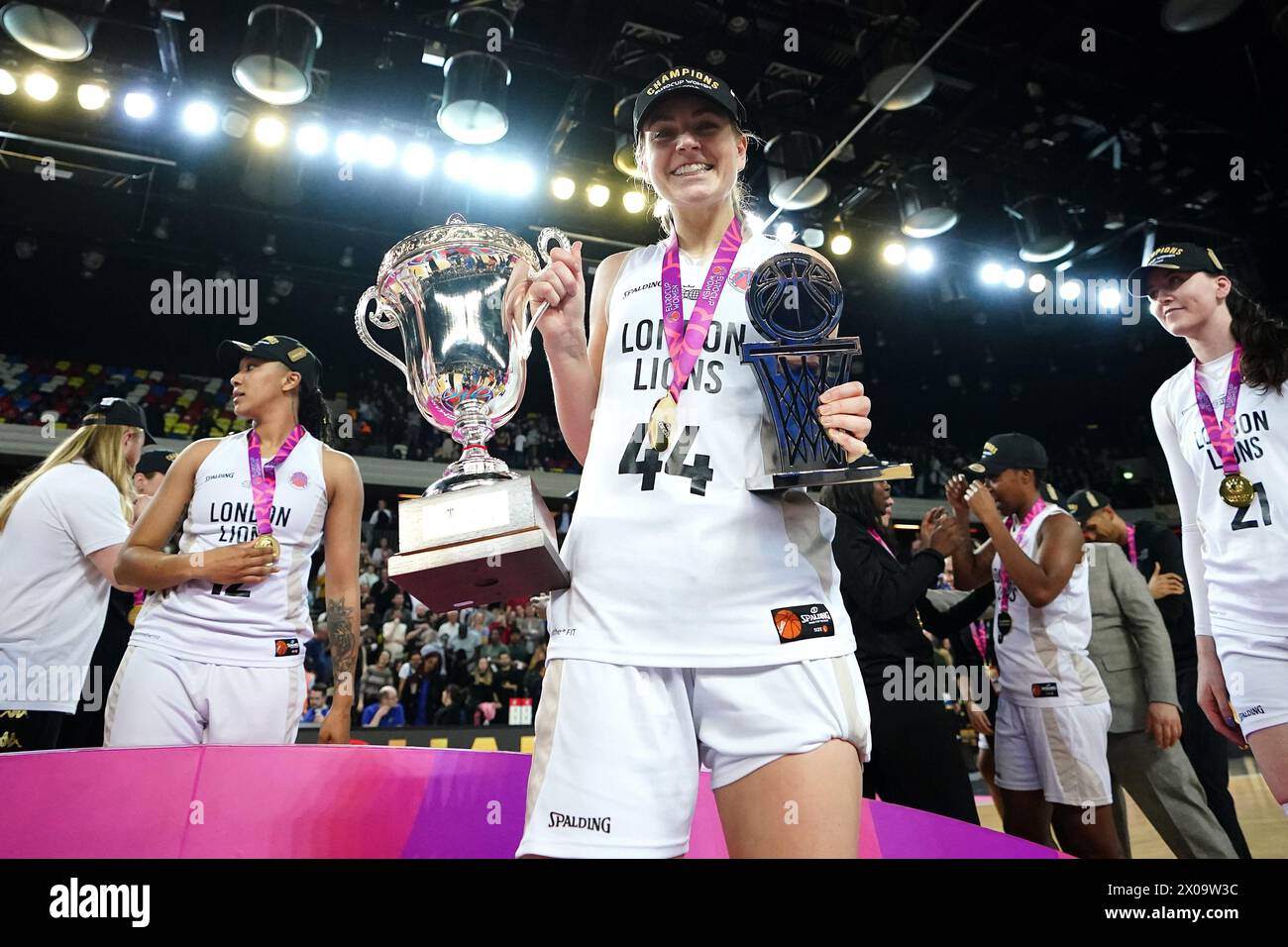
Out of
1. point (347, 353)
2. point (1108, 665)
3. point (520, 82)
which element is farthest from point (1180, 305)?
point (347, 353)

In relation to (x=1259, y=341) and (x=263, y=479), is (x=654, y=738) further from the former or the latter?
(x=1259, y=341)

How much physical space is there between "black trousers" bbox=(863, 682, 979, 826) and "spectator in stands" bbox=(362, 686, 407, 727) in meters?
6.30

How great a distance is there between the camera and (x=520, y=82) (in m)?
8.00

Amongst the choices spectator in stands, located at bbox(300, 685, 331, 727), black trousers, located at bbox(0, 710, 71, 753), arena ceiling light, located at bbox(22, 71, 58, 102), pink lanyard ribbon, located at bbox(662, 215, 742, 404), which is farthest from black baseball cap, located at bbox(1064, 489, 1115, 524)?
arena ceiling light, located at bbox(22, 71, 58, 102)

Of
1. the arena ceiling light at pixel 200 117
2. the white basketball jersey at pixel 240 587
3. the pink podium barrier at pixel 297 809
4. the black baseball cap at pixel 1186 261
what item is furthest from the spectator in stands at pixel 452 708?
the black baseball cap at pixel 1186 261

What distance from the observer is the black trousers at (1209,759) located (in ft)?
10.6

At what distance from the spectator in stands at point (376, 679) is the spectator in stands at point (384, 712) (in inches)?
8.6

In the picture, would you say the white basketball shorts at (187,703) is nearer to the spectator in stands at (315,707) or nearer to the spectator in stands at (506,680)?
the spectator in stands at (315,707)

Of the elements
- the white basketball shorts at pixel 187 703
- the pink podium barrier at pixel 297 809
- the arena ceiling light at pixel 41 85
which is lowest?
the pink podium barrier at pixel 297 809

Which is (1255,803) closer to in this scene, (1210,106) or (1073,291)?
(1210,106)

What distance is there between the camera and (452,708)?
26.3 feet

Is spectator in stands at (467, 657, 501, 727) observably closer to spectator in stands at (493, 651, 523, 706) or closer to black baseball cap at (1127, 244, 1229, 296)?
spectator in stands at (493, 651, 523, 706)

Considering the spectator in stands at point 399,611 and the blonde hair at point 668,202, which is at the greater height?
the blonde hair at point 668,202
